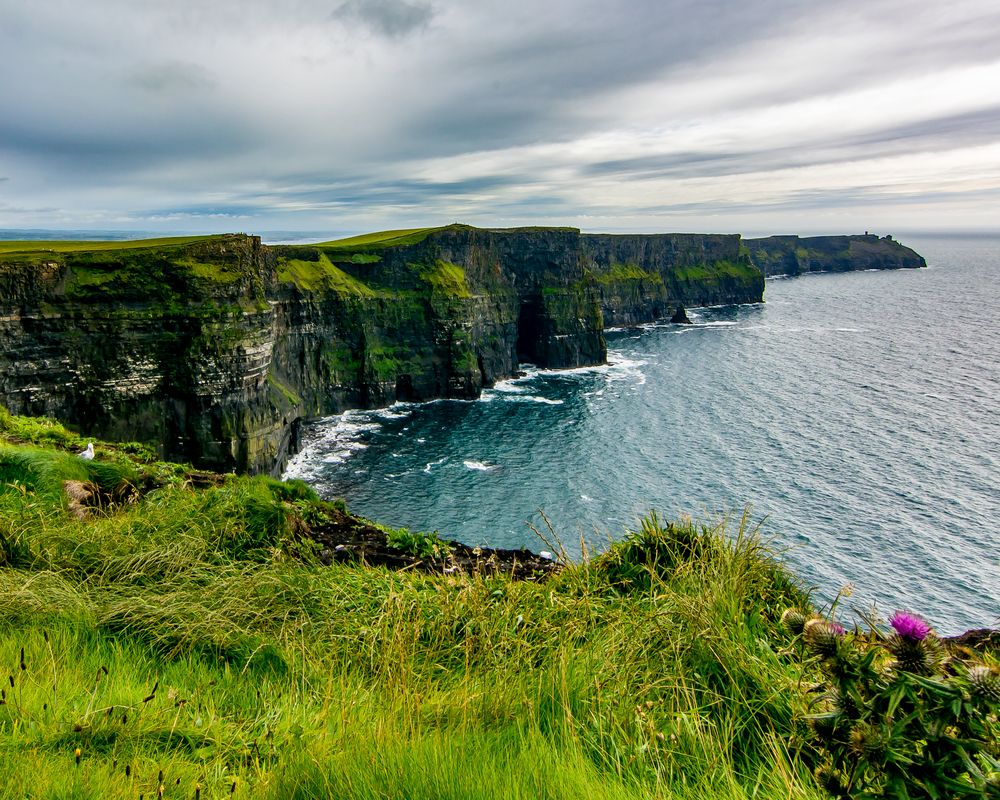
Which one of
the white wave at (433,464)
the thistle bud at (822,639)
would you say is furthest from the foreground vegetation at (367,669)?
the white wave at (433,464)

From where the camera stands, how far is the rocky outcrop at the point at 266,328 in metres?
37.2

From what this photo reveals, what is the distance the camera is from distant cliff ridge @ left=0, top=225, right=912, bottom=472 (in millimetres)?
37188

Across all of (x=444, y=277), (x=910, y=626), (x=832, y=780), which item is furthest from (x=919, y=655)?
(x=444, y=277)

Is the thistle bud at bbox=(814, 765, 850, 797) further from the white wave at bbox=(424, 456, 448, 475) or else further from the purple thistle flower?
the white wave at bbox=(424, 456, 448, 475)

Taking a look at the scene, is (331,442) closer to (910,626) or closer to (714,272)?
(910,626)

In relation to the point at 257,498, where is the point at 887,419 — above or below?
below

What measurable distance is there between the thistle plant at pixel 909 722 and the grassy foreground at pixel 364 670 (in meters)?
0.59

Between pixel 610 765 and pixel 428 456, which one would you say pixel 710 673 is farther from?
pixel 428 456

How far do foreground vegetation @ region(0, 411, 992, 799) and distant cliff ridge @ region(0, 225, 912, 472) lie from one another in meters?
36.2

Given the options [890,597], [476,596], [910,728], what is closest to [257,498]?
[476,596]

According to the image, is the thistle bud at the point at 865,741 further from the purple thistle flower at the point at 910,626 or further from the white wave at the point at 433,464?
the white wave at the point at 433,464

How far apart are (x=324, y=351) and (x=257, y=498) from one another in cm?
6078

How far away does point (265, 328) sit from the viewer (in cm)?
4531

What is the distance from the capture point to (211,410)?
4106cm
